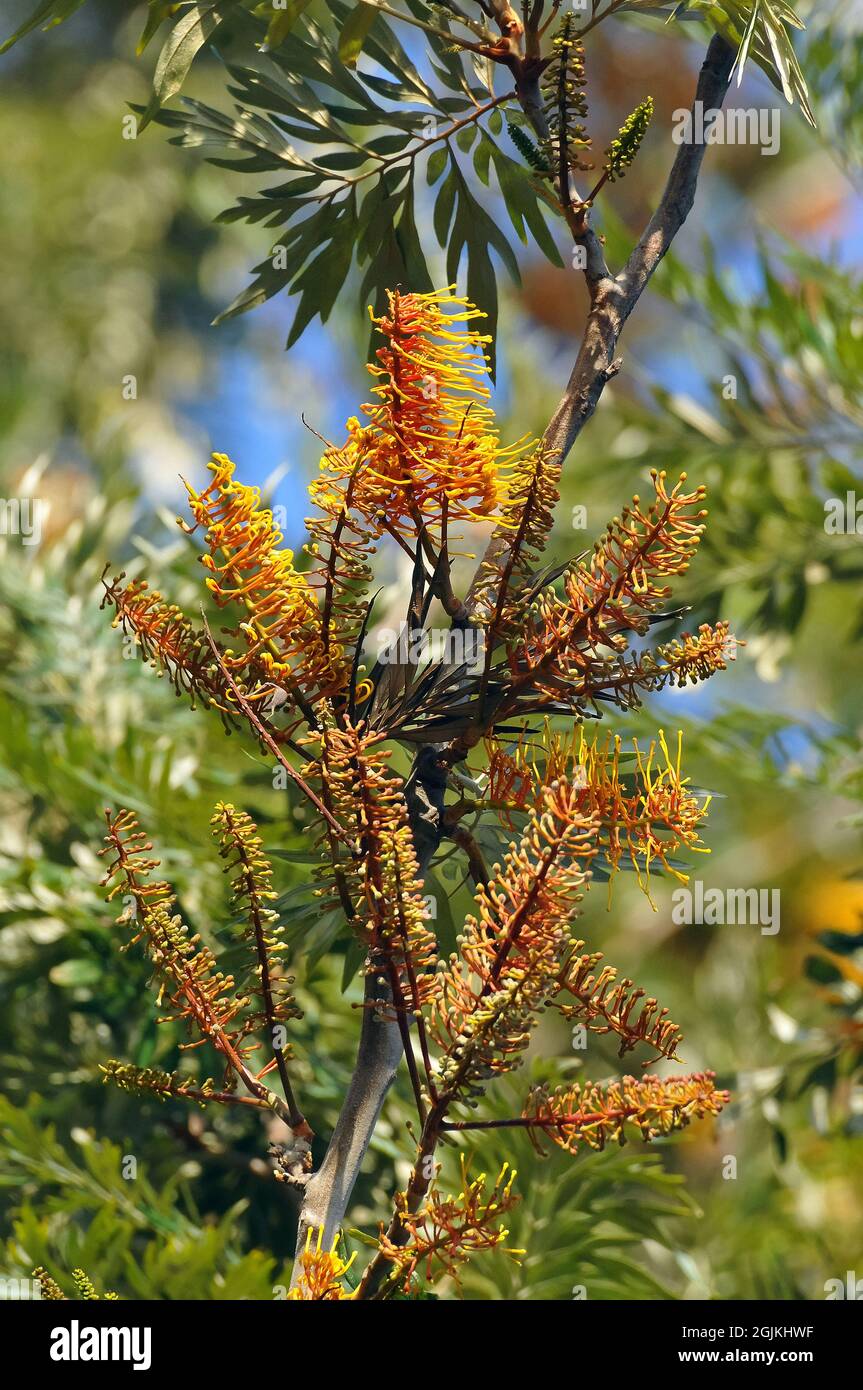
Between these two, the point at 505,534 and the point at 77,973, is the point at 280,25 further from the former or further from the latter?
the point at 77,973

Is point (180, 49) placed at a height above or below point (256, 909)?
above

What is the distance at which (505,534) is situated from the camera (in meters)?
0.61

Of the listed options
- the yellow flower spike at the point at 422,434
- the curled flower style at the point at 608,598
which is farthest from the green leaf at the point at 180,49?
the curled flower style at the point at 608,598

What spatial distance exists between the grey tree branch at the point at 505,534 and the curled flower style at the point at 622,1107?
0.08 m

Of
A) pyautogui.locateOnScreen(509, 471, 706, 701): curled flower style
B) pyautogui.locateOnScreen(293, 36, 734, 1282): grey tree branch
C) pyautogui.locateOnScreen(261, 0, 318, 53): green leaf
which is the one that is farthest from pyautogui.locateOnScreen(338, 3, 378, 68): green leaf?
pyautogui.locateOnScreen(509, 471, 706, 701): curled flower style

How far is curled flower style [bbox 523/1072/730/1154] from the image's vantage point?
1.78 ft

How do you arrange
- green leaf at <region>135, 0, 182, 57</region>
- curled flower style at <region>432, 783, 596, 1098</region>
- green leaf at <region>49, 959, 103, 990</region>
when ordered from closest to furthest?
1. curled flower style at <region>432, 783, 596, 1098</region>
2. green leaf at <region>135, 0, 182, 57</region>
3. green leaf at <region>49, 959, 103, 990</region>

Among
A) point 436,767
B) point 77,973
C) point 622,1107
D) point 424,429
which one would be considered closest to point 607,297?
point 424,429

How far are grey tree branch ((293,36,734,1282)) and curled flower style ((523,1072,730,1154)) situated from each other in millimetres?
77

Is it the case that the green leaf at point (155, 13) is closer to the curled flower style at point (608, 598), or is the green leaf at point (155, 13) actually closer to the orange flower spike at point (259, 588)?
the orange flower spike at point (259, 588)

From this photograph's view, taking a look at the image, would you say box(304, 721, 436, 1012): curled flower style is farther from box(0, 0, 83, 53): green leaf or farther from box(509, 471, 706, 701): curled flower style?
box(0, 0, 83, 53): green leaf

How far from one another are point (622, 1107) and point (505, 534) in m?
0.25
